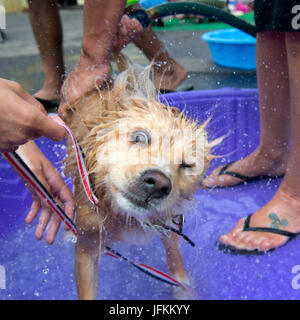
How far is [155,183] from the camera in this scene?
1332 mm

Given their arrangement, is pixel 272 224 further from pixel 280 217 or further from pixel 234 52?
pixel 234 52

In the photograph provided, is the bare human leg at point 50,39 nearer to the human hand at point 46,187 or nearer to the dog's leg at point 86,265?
the human hand at point 46,187

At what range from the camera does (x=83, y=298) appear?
1644mm

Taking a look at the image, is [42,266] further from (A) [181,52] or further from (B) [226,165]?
(A) [181,52]

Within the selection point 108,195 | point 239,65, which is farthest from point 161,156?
point 239,65

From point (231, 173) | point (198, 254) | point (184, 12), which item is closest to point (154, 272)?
point (198, 254)

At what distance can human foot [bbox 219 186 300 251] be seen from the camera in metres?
2.11

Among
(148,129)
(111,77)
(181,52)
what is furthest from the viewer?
(181,52)

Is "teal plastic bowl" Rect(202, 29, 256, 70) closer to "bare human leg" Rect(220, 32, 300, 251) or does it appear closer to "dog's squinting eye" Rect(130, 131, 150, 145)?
"bare human leg" Rect(220, 32, 300, 251)

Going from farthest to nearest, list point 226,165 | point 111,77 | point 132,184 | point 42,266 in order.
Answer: point 226,165 < point 42,266 < point 111,77 < point 132,184

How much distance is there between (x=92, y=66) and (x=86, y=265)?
898 millimetres

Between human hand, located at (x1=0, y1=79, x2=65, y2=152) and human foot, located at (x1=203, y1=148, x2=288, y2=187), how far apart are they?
67.6 inches

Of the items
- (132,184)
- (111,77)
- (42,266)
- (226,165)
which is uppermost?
(111,77)
